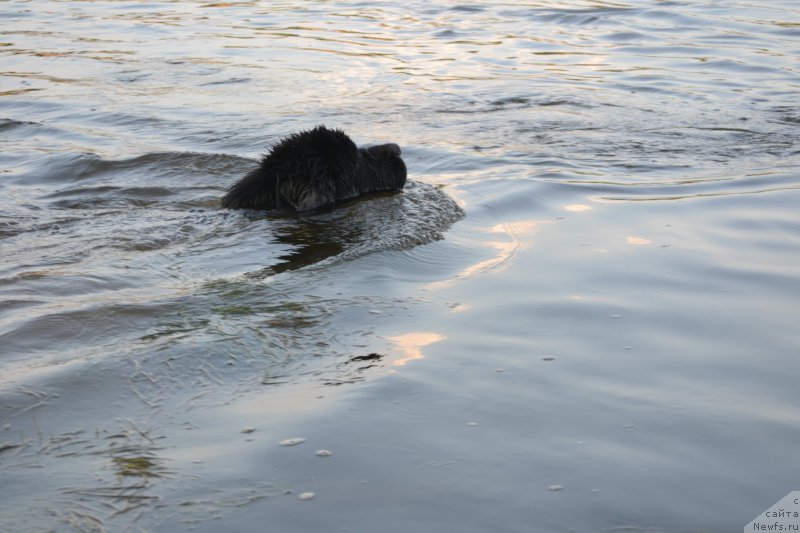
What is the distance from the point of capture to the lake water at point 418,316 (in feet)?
10.7

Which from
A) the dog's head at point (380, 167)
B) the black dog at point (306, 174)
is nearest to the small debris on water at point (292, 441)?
the black dog at point (306, 174)

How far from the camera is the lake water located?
326cm

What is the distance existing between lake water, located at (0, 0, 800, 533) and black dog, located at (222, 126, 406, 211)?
0.53 ft

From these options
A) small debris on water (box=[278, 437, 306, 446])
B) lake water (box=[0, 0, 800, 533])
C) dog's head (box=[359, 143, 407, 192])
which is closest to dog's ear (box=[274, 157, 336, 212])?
lake water (box=[0, 0, 800, 533])

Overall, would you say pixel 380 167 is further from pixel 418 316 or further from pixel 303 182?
pixel 418 316

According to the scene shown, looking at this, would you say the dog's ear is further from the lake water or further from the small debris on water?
the small debris on water

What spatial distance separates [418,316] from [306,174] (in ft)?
7.53

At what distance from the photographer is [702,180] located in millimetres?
7488

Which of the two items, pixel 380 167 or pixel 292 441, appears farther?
pixel 380 167

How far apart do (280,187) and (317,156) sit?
1.10 feet

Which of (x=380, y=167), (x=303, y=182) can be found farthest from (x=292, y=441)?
(x=380, y=167)

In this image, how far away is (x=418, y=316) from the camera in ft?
15.8

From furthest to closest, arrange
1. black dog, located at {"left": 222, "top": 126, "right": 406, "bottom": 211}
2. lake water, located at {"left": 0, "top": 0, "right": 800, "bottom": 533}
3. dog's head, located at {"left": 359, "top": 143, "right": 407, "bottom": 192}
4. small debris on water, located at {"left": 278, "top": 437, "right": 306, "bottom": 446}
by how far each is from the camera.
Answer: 1. dog's head, located at {"left": 359, "top": 143, "right": 407, "bottom": 192}
2. black dog, located at {"left": 222, "top": 126, "right": 406, "bottom": 211}
3. small debris on water, located at {"left": 278, "top": 437, "right": 306, "bottom": 446}
4. lake water, located at {"left": 0, "top": 0, "right": 800, "bottom": 533}

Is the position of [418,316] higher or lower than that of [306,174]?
lower
